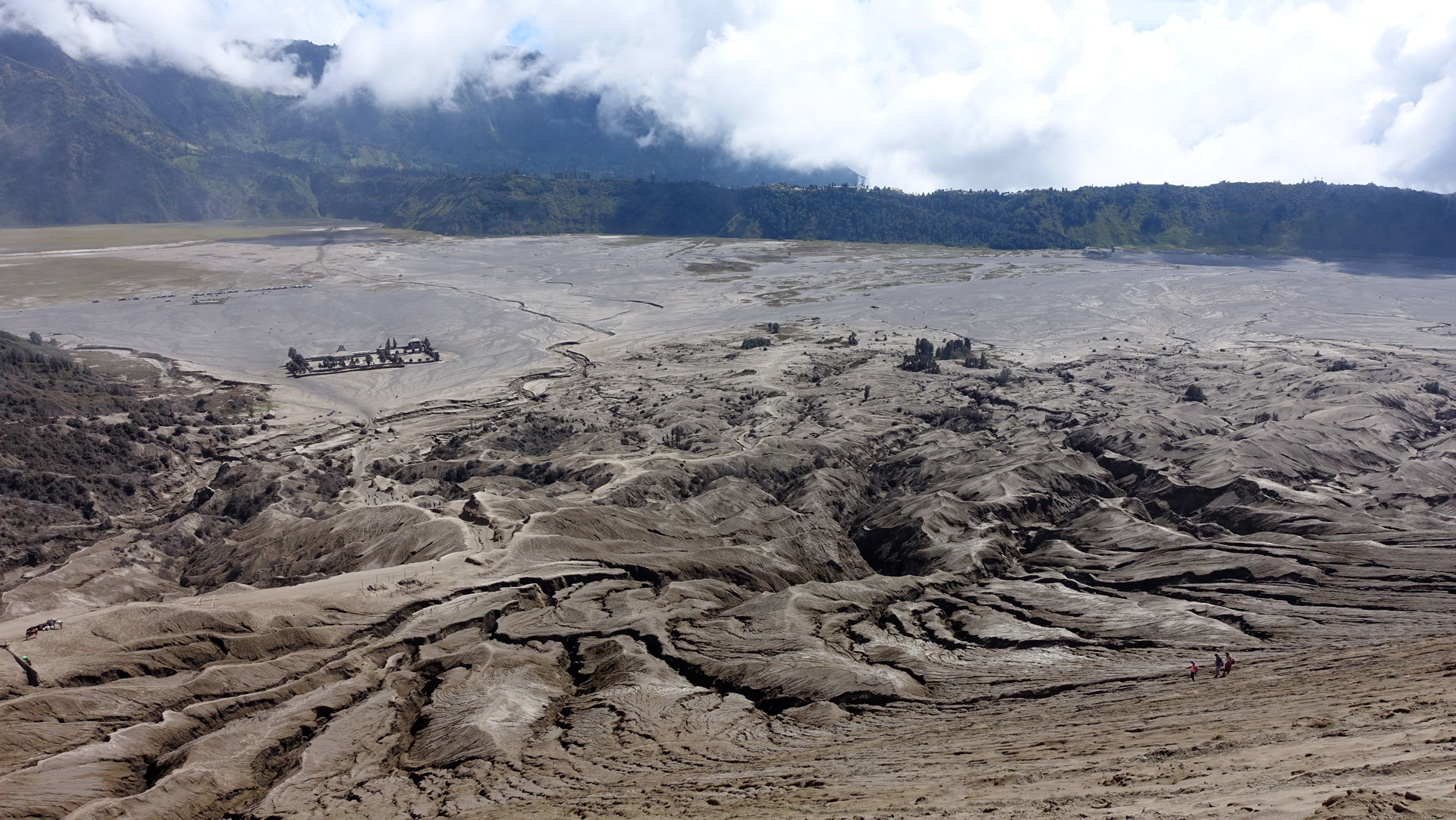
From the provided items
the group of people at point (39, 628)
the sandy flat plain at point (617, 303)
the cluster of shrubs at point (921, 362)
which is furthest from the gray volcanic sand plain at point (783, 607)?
the sandy flat plain at point (617, 303)

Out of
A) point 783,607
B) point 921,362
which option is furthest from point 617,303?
point 783,607

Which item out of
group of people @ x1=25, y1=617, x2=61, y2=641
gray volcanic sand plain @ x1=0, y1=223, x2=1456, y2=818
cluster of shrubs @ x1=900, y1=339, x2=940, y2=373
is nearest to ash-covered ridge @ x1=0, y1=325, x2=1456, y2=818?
gray volcanic sand plain @ x1=0, y1=223, x2=1456, y2=818

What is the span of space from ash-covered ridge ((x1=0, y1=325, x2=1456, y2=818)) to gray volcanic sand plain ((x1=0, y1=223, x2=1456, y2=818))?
0.18 meters

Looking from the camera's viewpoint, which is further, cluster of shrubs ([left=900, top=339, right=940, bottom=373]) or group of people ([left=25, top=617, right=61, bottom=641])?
cluster of shrubs ([left=900, top=339, right=940, bottom=373])

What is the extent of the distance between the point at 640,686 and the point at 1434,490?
151 ft

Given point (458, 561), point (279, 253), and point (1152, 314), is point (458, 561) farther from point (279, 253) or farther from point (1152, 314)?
point (279, 253)

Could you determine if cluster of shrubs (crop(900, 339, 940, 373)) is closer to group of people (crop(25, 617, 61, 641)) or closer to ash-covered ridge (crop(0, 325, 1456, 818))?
ash-covered ridge (crop(0, 325, 1456, 818))

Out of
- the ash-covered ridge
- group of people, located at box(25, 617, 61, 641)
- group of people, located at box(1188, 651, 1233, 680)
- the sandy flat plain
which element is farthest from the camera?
the sandy flat plain

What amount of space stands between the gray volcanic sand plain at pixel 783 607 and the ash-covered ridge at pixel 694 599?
18 cm

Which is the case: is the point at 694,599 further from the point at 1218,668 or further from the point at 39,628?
the point at 39,628

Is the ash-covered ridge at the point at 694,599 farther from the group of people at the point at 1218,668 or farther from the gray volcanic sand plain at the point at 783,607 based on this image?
the group of people at the point at 1218,668

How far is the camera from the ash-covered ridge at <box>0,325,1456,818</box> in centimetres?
2494

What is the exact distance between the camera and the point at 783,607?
35562mm

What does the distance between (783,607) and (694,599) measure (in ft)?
15.6
